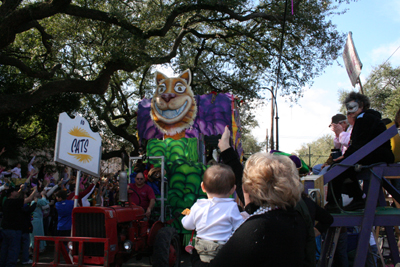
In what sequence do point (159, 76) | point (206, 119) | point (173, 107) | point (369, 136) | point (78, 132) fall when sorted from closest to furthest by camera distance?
point (369, 136), point (78, 132), point (173, 107), point (206, 119), point (159, 76)

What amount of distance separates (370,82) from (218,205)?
37415 mm

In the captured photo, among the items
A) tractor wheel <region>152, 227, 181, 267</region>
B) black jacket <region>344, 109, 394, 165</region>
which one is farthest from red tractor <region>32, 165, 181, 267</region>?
black jacket <region>344, 109, 394, 165</region>

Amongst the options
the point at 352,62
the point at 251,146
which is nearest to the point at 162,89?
the point at 352,62

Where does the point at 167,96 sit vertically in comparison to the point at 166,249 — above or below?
above

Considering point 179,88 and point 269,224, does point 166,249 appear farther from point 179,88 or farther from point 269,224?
point 179,88

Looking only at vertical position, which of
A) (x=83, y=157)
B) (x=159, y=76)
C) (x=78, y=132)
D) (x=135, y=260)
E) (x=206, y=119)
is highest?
(x=159, y=76)

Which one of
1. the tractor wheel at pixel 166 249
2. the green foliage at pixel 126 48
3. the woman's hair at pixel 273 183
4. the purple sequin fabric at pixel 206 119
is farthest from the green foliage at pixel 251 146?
the woman's hair at pixel 273 183

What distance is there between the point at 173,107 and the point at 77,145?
4627 millimetres

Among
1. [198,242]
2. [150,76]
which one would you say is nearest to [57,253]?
[198,242]

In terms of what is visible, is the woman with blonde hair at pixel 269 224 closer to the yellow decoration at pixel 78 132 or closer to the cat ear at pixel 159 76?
the yellow decoration at pixel 78 132

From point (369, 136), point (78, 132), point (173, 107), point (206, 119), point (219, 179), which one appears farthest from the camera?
point (206, 119)

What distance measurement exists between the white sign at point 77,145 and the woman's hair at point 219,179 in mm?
2739

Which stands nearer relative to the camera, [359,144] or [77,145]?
[359,144]

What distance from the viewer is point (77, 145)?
5055 millimetres
